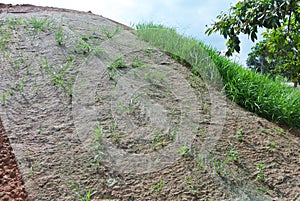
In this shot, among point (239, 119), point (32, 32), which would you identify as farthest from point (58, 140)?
point (32, 32)

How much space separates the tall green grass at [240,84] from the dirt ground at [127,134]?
0.19 m

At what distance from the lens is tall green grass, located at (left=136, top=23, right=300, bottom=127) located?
3.67m

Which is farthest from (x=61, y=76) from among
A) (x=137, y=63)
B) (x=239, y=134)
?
(x=239, y=134)

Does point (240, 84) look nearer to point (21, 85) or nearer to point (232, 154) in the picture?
point (232, 154)

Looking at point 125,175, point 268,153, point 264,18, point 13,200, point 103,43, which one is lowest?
point 13,200

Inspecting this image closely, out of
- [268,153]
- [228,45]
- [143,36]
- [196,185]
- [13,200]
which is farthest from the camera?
[143,36]

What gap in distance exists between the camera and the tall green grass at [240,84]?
367cm

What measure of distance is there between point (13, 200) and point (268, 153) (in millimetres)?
1972

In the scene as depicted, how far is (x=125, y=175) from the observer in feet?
7.46

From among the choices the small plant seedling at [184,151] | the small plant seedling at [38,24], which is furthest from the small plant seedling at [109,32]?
the small plant seedling at [184,151]

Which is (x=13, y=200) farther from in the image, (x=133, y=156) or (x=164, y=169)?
(x=164, y=169)

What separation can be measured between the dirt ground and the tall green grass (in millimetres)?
193

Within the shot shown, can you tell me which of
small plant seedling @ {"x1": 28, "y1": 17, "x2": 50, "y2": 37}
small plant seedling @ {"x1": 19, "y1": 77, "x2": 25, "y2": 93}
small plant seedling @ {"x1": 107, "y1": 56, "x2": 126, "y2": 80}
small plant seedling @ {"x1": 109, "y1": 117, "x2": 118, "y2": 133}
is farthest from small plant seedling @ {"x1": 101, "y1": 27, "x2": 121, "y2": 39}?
small plant seedling @ {"x1": 109, "y1": 117, "x2": 118, "y2": 133}

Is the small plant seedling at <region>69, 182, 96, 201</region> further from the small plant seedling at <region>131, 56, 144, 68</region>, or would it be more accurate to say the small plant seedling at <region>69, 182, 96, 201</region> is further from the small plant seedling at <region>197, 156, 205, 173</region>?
the small plant seedling at <region>131, 56, 144, 68</region>
